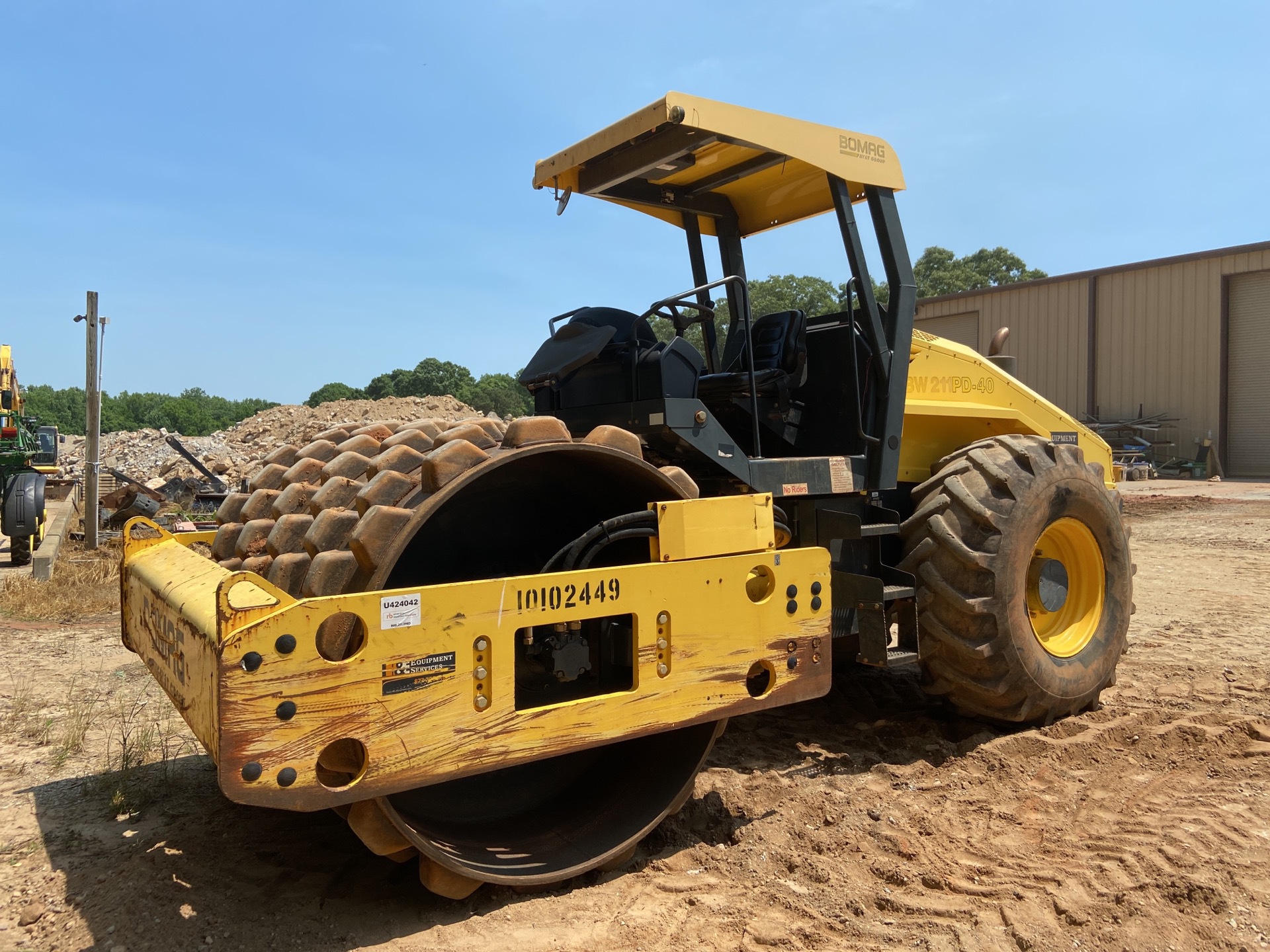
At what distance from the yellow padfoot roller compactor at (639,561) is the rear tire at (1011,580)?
0.05 ft

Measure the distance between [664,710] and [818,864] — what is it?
2.71 ft

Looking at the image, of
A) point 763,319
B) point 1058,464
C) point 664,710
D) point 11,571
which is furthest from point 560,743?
point 11,571

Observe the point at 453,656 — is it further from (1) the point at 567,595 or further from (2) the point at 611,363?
(2) the point at 611,363

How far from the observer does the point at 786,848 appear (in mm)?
3426

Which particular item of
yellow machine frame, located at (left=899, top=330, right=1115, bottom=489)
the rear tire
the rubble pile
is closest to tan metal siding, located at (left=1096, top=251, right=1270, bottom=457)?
the rubble pile

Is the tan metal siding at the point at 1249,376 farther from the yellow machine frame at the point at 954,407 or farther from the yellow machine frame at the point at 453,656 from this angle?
the yellow machine frame at the point at 453,656

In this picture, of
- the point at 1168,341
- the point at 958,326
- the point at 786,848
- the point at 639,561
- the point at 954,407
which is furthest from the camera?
the point at 958,326

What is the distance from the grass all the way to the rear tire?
687 cm

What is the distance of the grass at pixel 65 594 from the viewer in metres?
7.89

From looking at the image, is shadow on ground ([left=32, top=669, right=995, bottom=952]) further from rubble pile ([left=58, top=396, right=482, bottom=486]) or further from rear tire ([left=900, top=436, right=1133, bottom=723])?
rubble pile ([left=58, top=396, right=482, bottom=486])

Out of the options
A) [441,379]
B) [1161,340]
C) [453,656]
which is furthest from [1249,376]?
[441,379]

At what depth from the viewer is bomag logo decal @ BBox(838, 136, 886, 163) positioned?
14.3ft

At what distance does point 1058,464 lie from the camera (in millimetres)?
4758

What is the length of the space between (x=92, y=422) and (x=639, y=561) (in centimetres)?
1068
